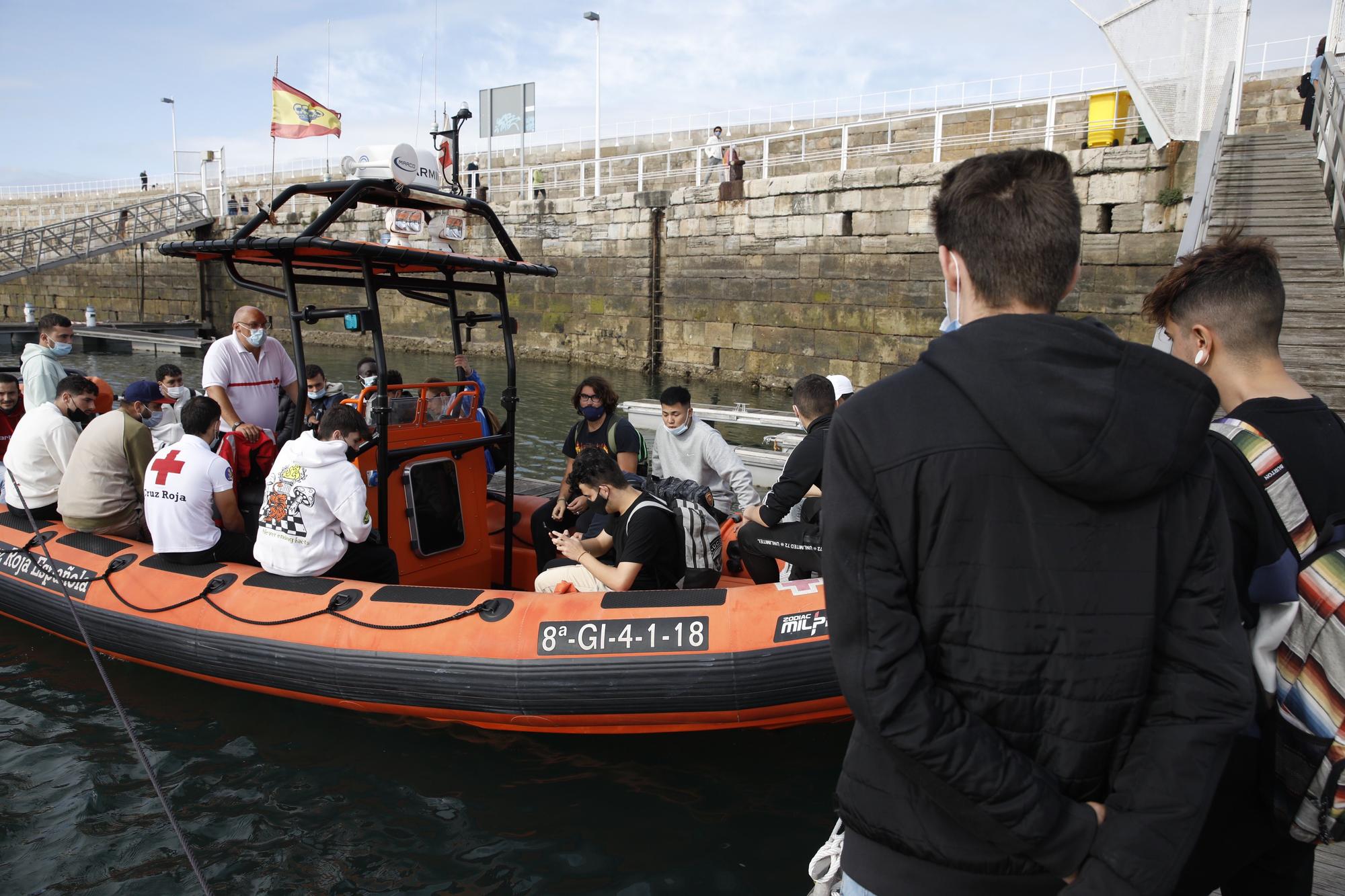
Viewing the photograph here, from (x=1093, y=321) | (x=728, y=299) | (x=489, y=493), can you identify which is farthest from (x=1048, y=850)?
(x=728, y=299)

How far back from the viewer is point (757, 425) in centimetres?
877

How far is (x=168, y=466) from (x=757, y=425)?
5472 mm

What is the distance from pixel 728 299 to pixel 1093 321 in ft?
51.2

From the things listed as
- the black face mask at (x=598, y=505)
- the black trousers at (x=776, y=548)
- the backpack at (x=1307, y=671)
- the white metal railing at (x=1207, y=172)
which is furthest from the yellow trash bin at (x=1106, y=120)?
the backpack at (x=1307, y=671)

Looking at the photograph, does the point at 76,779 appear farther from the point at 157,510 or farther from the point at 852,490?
the point at 852,490

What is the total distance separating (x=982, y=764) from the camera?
1.14m

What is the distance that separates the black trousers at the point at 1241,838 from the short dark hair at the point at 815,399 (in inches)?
112

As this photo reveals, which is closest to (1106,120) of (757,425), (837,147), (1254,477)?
(757,425)

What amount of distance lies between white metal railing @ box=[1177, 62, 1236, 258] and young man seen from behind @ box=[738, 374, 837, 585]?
97.7 inches

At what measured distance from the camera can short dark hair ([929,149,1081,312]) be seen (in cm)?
117

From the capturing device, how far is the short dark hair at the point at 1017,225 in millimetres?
1175

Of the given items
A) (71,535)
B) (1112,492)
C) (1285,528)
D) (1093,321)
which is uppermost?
(1093,321)

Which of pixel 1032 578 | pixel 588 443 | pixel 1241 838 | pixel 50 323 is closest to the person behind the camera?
pixel 1032 578

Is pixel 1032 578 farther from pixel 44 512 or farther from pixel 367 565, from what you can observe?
pixel 44 512
